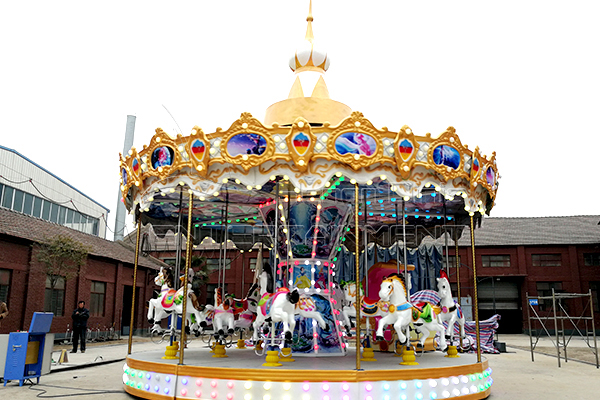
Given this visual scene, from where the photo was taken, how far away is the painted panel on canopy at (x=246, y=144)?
23.5 ft

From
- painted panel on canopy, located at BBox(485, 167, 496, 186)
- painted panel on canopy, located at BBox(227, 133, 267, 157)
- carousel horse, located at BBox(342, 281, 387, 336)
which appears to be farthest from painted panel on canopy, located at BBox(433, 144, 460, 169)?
carousel horse, located at BBox(342, 281, 387, 336)

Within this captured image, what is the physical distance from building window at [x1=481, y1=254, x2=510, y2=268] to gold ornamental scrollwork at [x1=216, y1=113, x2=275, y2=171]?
97.6ft

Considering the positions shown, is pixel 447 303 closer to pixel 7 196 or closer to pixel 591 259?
pixel 7 196

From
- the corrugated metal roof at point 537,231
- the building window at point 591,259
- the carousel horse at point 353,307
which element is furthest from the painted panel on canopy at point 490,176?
the building window at point 591,259

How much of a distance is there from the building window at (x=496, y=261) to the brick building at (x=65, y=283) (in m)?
21.6

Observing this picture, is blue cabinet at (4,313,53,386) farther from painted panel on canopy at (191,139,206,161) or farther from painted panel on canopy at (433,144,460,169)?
painted panel on canopy at (433,144,460,169)

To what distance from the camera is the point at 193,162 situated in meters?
7.38

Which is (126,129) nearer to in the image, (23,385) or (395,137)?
(23,385)

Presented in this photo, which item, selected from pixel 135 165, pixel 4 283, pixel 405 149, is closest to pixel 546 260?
pixel 405 149

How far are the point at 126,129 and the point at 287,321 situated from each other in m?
32.3

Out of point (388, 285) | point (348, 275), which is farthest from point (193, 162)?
point (348, 275)

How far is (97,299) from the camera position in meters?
23.4

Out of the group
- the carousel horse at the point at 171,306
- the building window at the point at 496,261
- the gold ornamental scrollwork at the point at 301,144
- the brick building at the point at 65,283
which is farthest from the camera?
the building window at the point at 496,261

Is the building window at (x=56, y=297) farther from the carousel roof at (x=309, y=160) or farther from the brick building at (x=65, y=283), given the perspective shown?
the carousel roof at (x=309, y=160)
